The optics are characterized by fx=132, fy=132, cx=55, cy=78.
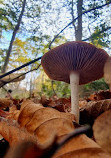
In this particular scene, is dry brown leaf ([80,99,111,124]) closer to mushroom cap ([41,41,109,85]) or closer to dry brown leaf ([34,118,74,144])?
mushroom cap ([41,41,109,85])

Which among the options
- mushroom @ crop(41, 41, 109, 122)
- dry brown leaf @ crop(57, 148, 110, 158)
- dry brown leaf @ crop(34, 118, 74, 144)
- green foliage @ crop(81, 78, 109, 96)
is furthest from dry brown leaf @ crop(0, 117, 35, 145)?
green foliage @ crop(81, 78, 109, 96)

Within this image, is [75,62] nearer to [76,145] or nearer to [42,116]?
[42,116]

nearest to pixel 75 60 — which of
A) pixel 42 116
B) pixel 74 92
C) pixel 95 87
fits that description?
pixel 74 92

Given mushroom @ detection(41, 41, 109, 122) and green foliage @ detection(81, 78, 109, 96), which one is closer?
mushroom @ detection(41, 41, 109, 122)

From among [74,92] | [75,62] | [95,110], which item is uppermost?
[75,62]

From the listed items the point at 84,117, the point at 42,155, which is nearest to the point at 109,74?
the point at 42,155

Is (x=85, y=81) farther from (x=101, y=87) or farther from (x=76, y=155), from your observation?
(x=101, y=87)
